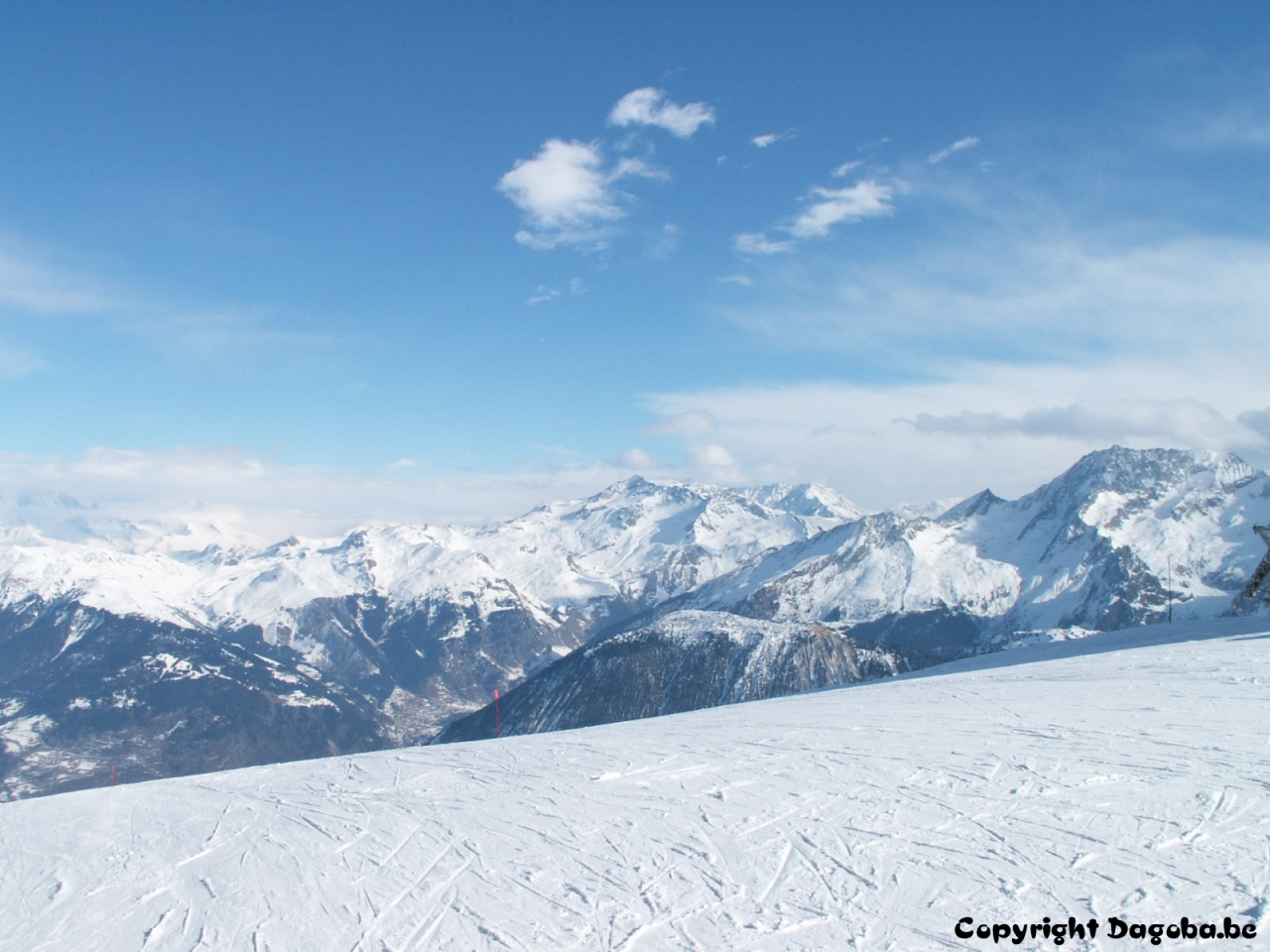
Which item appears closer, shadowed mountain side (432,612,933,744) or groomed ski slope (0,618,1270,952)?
groomed ski slope (0,618,1270,952)

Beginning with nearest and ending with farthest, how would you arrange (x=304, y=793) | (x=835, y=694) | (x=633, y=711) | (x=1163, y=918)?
(x=1163, y=918) < (x=304, y=793) < (x=835, y=694) < (x=633, y=711)

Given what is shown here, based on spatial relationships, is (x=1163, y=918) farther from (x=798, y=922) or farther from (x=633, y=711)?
(x=633, y=711)

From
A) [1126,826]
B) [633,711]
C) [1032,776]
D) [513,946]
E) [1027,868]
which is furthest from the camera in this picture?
[633,711]

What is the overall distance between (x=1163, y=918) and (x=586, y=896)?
290 inches

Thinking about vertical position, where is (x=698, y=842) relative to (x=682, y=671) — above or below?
above

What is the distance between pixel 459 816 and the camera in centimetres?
1534

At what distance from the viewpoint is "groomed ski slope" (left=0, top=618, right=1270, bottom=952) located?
1017cm

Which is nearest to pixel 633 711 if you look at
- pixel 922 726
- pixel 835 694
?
pixel 835 694

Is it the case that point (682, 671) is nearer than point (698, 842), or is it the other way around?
point (698, 842)

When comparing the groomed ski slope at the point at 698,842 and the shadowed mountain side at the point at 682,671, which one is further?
the shadowed mountain side at the point at 682,671

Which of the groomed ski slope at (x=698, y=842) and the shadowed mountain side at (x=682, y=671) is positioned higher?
the groomed ski slope at (x=698, y=842)

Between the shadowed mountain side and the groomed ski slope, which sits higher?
the groomed ski slope

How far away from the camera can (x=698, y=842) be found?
41.9 ft

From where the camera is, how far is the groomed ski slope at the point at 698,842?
1017 centimetres
